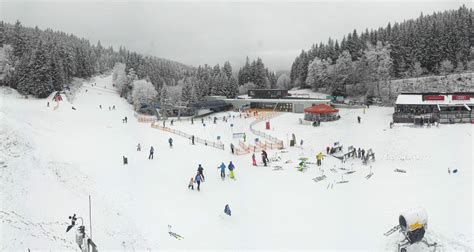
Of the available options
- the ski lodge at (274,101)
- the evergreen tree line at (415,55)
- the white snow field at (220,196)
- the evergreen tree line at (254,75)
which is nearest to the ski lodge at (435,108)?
the white snow field at (220,196)

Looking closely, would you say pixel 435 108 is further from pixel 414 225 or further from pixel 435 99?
pixel 414 225

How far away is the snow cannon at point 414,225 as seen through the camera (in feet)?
37.8

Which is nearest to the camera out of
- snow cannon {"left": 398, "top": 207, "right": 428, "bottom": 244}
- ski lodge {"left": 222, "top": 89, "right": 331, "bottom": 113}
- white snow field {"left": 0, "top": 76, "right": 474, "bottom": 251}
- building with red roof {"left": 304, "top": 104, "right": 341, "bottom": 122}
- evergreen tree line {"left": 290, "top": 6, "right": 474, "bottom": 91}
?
snow cannon {"left": 398, "top": 207, "right": 428, "bottom": 244}

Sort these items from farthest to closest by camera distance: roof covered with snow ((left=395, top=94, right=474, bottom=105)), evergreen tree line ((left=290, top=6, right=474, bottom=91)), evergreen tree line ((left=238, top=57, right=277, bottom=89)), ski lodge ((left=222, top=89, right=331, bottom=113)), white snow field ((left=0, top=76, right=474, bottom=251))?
1. evergreen tree line ((left=238, top=57, right=277, bottom=89))
2. evergreen tree line ((left=290, top=6, right=474, bottom=91))
3. ski lodge ((left=222, top=89, right=331, bottom=113))
4. roof covered with snow ((left=395, top=94, right=474, bottom=105))
5. white snow field ((left=0, top=76, right=474, bottom=251))

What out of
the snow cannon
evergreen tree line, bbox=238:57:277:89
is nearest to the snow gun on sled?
the snow cannon

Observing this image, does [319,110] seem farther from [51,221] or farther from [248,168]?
[51,221]

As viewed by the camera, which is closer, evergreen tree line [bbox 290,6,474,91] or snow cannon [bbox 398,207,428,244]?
snow cannon [bbox 398,207,428,244]

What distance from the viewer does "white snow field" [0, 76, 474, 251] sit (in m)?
12.9

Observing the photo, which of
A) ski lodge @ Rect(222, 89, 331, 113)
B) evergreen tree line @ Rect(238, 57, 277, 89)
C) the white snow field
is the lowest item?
the white snow field

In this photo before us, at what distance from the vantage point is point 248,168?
2352 centimetres

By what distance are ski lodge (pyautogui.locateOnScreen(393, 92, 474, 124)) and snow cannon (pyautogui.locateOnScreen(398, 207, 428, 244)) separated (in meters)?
29.3

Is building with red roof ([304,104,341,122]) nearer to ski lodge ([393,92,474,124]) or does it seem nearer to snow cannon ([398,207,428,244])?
ski lodge ([393,92,474,124])

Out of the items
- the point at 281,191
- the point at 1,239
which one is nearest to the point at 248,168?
the point at 281,191

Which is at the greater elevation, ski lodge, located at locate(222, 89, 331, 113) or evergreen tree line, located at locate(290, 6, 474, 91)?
evergreen tree line, located at locate(290, 6, 474, 91)
